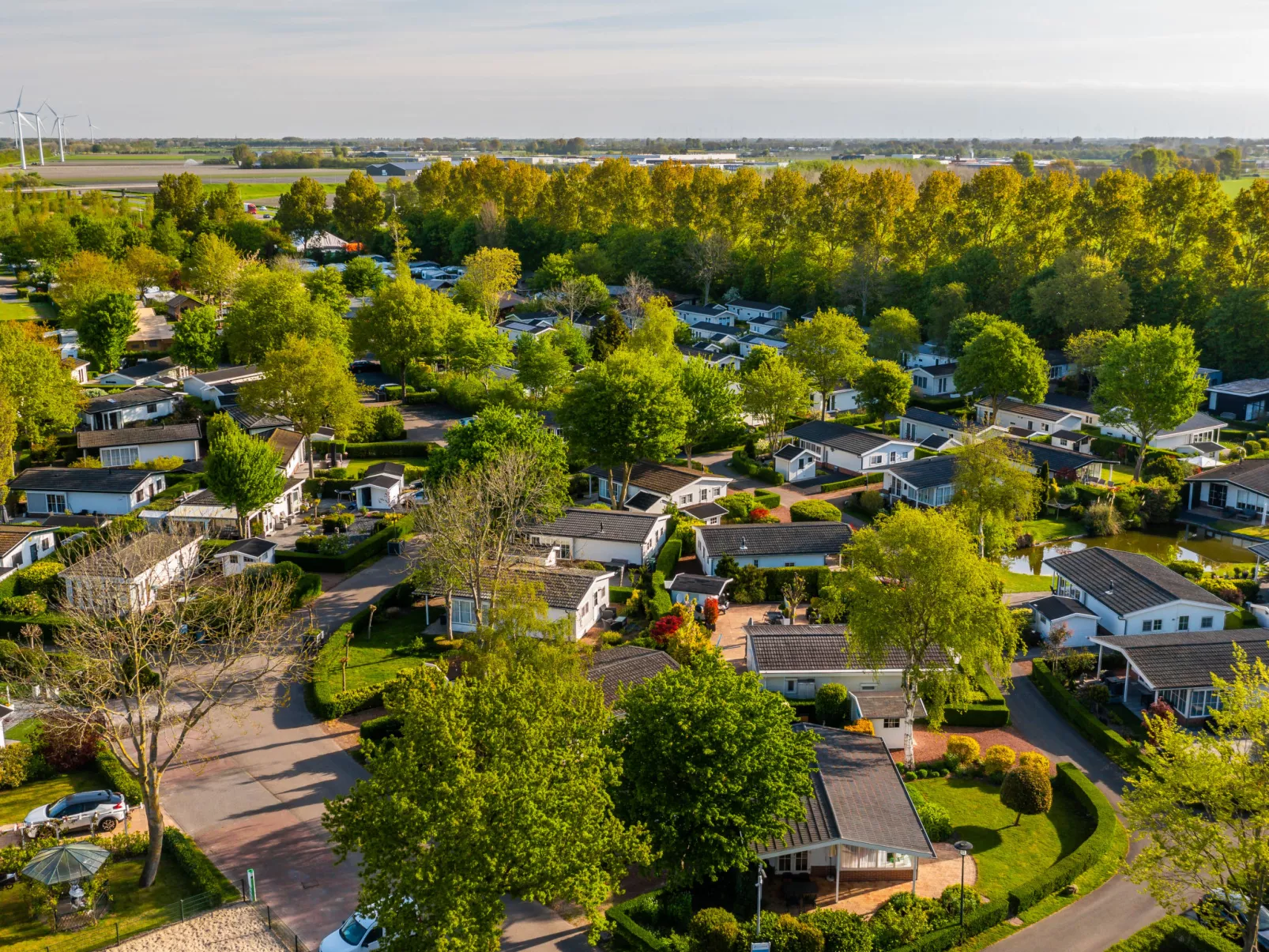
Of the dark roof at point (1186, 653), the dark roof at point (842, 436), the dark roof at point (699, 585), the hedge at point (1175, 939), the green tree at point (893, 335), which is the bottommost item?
the hedge at point (1175, 939)

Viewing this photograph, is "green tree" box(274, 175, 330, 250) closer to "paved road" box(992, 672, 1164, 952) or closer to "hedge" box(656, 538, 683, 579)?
"hedge" box(656, 538, 683, 579)

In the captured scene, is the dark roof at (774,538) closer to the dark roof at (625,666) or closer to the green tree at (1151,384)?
the dark roof at (625,666)

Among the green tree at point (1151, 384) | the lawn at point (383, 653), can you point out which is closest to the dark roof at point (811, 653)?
the lawn at point (383, 653)

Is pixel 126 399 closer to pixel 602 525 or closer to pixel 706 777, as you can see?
pixel 602 525

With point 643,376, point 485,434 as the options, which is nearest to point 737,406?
point 643,376

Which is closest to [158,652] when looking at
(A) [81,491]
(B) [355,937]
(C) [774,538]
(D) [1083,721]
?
(B) [355,937]
